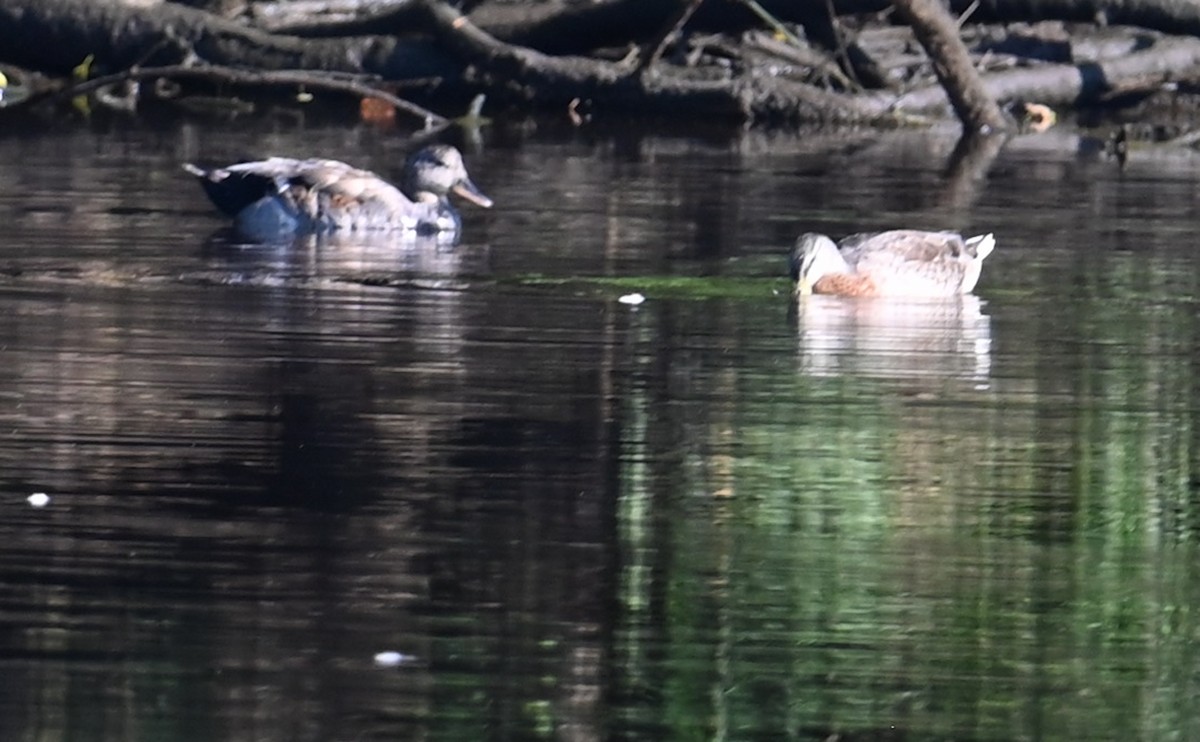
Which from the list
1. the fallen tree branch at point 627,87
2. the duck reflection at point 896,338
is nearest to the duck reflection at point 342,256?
the duck reflection at point 896,338

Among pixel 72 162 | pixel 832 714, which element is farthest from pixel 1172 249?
pixel 832 714

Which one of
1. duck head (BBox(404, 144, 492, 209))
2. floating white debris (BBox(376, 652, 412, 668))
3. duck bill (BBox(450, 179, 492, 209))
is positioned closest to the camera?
floating white debris (BBox(376, 652, 412, 668))

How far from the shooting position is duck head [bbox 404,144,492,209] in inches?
577

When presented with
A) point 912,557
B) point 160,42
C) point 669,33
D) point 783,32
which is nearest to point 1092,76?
point 783,32

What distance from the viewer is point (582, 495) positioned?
7.18m

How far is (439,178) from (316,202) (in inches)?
39.0

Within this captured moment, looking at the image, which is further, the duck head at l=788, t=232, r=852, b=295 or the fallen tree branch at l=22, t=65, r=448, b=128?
the fallen tree branch at l=22, t=65, r=448, b=128

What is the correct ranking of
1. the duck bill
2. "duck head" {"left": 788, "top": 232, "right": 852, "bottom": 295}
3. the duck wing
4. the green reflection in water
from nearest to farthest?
the green reflection in water < "duck head" {"left": 788, "top": 232, "right": 852, "bottom": 295} < the duck wing < the duck bill

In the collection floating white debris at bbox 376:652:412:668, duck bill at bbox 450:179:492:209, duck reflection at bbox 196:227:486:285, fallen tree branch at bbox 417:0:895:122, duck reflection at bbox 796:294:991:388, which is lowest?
floating white debris at bbox 376:652:412:668

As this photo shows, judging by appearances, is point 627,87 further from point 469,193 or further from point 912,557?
point 912,557

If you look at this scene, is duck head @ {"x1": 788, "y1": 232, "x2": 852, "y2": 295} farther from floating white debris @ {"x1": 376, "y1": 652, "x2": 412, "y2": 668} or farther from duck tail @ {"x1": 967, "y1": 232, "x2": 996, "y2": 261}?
floating white debris @ {"x1": 376, "y1": 652, "x2": 412, "y2": 668}

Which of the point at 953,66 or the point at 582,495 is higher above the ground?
the point at 953,66

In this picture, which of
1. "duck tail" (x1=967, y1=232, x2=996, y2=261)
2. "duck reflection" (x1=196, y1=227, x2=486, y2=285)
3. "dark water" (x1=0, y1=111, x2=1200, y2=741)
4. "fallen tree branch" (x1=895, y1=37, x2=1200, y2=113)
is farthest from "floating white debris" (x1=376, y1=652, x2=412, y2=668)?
"fallen tree branch" (x1=895, y1=37, x2=1200, y2=113)

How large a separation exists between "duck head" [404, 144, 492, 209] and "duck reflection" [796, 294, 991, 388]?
11.8ft
